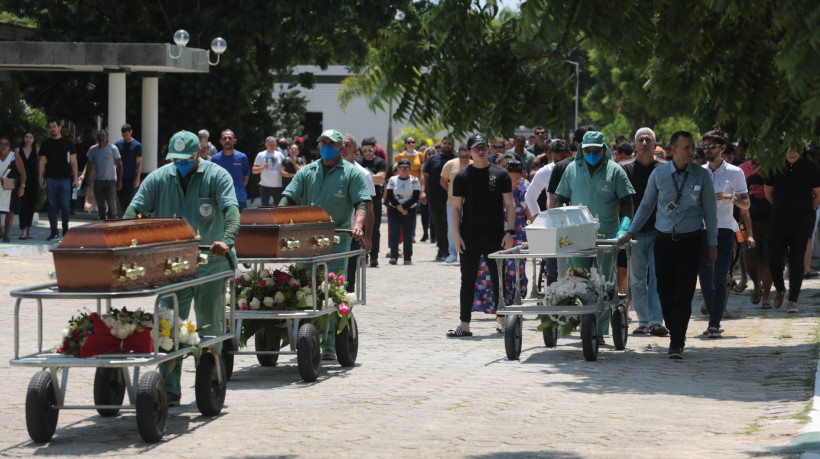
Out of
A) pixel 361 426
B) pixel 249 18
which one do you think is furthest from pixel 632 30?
pixel 249 18

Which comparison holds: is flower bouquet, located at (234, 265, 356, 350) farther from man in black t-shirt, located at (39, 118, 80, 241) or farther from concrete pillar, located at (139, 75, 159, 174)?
concrete pillar, located at (139, 75, 159, 174)

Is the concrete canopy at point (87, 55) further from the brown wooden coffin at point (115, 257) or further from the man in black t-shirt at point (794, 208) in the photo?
the brown wooden coffin at point (115, 257)

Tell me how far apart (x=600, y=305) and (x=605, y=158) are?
5.32 ft

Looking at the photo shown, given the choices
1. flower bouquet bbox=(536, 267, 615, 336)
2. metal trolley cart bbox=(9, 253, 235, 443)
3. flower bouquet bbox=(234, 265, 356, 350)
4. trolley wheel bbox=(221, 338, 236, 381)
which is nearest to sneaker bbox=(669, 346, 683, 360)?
flower bouquet bbox=(536, 267, 615, 336)

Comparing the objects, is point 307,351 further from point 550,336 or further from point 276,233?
point 550,336

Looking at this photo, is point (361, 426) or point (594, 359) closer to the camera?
point (361, 426)

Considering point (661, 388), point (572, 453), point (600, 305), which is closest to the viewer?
point (572, 453)

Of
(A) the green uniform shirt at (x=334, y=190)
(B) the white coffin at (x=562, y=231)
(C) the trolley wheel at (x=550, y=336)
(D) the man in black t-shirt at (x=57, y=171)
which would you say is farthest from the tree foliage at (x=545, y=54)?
(D) the man in black t-shirt at (x=57, y=171)

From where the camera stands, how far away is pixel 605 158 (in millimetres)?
11594

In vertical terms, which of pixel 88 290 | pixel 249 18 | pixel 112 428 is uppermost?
pixel 249 18

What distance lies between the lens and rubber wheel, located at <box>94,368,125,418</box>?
26.2 feet

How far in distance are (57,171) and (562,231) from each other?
13724 mm

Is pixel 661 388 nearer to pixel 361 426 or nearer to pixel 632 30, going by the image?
pixel 361 426

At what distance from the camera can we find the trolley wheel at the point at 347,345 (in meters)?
10.2
